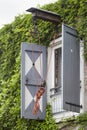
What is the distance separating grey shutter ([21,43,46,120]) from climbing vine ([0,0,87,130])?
0.48 meters

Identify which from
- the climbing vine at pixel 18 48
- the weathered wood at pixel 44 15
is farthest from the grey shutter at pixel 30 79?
the weathered wood at pixel 44 15

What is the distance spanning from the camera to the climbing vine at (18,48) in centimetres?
1526

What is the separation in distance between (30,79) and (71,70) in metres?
1.43

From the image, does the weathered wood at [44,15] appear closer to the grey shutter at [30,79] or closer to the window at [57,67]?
the grey shutter at [30,79]

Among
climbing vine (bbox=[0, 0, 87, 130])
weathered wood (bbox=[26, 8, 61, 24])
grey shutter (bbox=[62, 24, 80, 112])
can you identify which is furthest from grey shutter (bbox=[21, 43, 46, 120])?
grey shutter (bbox=[62, 24, 80, 112])

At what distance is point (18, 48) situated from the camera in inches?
693

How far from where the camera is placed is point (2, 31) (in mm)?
18906

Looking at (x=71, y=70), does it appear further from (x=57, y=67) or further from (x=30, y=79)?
(x=57, y=67)

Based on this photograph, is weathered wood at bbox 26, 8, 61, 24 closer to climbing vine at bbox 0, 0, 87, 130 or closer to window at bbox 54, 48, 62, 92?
climbing vine at bbox 0, 0, 87, 130

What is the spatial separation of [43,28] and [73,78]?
228 centimetres

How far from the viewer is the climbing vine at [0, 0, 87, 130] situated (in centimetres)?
1526

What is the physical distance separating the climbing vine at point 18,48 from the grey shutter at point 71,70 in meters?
0.24

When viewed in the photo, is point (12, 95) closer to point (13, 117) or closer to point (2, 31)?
point (13, 117)

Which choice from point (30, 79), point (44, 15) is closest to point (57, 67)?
point (30, 79)
